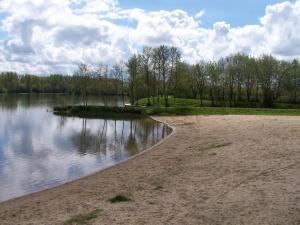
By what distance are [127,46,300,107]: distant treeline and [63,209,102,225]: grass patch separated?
231ft

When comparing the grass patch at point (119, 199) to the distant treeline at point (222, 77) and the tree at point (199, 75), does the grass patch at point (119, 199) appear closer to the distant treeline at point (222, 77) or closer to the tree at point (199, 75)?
the distant treeline at point (222, 77)

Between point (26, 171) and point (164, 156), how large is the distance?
9380 mm

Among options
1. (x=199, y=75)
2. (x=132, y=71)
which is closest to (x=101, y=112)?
(x=132, y=71)

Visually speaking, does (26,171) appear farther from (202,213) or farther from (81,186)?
(202,213)

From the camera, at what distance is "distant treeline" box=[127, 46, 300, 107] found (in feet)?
281

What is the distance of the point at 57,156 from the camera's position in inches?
1164

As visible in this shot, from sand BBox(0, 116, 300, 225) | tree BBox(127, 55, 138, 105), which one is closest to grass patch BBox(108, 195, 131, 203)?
sand BBox(0, 116, 300, 225)

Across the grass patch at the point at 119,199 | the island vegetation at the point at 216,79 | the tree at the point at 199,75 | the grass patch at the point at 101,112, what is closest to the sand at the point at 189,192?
the grass patch at the point at 119,199

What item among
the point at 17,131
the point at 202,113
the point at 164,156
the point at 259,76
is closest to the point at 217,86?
the point at 259,76

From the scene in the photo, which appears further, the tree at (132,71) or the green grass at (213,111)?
the tree at (132,71)

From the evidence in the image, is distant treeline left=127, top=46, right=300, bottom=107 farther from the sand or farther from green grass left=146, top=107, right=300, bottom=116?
the sand

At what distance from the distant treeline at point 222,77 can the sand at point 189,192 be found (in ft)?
199

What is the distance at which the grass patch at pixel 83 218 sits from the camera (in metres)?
12.3

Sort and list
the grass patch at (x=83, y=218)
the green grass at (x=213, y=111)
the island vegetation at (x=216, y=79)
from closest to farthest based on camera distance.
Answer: the grass patch at (x=83, y=218), the green grass at (x=213, y=111), the island vegetation at (x=216, y=79)
